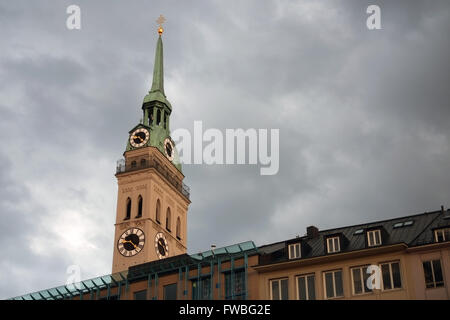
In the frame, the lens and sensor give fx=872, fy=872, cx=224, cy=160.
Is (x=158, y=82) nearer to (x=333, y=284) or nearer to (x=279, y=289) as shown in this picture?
(x=279, y=289)

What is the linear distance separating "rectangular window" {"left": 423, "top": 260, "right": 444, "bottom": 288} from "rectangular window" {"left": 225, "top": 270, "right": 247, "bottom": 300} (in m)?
13.9

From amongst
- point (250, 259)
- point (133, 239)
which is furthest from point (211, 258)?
point (133, 239)

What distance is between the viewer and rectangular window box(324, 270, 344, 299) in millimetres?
62219

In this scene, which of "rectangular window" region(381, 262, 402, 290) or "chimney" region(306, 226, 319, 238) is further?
"chimney" region(306, 226, 319, 238)

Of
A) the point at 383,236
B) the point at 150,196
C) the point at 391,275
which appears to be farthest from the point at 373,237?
the point at 150,196

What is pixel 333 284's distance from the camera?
62.7 meters

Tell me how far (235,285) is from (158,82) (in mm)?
73655

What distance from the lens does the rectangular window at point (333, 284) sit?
62.2m

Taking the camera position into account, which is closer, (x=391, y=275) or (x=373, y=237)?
(x=391, y=275)

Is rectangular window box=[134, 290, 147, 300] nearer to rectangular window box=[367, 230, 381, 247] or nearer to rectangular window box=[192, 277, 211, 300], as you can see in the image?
rectangular window box=[192, 277, 211, 300]

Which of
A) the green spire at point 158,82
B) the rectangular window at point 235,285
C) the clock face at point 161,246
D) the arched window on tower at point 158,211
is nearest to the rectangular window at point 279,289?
the rectangular window at point 235,285

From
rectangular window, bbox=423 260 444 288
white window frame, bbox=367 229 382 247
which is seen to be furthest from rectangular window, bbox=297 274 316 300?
rectangular window, bbox=423 260 444 288

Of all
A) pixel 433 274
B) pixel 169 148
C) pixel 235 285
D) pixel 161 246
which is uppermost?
pixel 169 148
